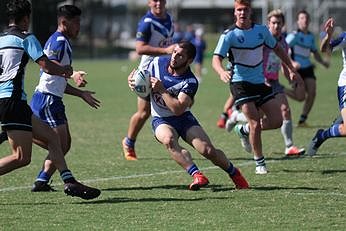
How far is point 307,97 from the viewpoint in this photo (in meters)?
18.0

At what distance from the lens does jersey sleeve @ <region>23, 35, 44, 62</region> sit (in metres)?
8.97

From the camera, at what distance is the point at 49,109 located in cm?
1023

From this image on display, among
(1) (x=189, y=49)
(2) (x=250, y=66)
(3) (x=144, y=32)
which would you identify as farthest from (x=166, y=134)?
(3) (x=144, y=32)

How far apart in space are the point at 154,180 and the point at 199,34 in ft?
96.7

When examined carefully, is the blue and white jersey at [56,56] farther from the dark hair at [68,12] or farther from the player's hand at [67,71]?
the player's hand at [67,71]

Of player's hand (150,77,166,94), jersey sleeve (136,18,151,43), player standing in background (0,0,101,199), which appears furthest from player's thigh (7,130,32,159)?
jersey sleeve (136,18,151,43)

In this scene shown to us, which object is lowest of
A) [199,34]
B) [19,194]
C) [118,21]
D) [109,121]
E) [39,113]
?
[118,21]

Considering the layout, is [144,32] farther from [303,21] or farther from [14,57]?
[303,21]

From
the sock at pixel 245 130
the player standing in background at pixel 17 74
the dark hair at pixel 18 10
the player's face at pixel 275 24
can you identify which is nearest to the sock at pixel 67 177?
the player standing in background at pixel 17 74

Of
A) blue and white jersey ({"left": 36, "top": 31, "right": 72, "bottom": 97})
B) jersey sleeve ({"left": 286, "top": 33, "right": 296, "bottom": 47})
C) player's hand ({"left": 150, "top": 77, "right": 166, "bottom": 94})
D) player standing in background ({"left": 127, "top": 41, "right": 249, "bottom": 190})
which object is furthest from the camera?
jersey sleeve ({"left": 286, "top": 33, "right": 296, "bottom": 47})

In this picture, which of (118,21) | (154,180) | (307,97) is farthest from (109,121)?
(118,21)

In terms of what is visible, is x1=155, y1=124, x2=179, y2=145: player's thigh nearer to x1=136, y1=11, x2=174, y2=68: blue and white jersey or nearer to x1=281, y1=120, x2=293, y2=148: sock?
x1=136, y1=11, x2=174, y2=68: blue and white jersey

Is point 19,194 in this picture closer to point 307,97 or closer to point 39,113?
point 39,113

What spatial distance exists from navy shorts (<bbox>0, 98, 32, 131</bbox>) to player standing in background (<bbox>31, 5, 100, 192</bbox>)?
0.96 meters
